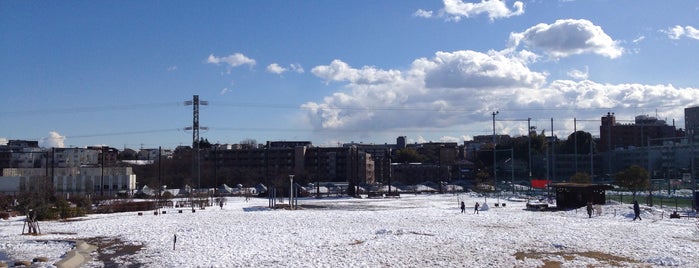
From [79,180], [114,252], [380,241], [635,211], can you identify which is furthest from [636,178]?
[79,180]

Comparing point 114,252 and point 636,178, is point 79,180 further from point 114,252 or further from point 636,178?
point 636,178

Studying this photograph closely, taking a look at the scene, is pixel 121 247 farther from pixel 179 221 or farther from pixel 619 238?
pixel 619 238

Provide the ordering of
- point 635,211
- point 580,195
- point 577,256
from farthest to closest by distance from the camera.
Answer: point 580,195, point 635,211, point 577,256

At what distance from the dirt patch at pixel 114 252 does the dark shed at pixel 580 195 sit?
34.9m

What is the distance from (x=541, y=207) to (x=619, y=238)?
2358 cm

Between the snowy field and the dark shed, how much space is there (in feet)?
21.4

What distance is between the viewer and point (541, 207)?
53.2m

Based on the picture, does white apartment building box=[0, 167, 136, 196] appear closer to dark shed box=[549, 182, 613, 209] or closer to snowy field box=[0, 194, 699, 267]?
snowy field box=[0, 194, 699, 267]

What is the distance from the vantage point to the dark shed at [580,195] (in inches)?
2003

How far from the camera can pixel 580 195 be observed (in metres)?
51.6

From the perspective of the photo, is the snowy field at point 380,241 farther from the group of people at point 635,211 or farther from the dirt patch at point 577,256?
the group of people at point 635,211

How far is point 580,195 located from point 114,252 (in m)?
37.2

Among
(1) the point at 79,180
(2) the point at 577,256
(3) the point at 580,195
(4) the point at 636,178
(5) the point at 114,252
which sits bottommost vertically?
(5) the point at 114,252

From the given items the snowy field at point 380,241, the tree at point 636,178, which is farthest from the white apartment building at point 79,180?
the tree at point 636,178
